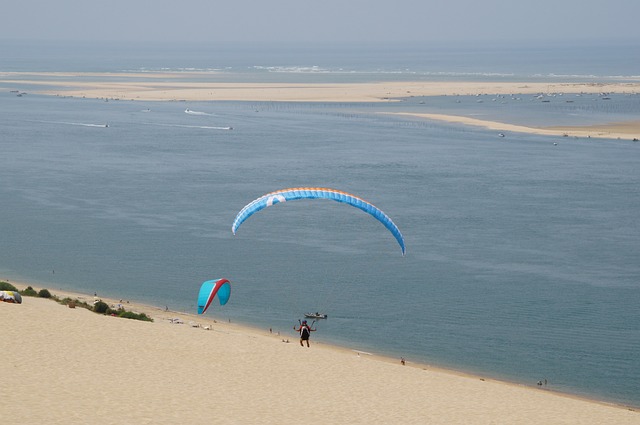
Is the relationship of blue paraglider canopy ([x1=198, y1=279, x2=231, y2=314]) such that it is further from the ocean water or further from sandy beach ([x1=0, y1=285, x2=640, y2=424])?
the ocean water

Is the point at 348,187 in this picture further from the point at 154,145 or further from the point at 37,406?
the point at 37,406

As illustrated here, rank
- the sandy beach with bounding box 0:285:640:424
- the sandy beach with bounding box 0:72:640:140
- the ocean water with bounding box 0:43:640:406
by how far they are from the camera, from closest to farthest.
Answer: the sandy beach with bounding box 0:285:640:424 < the ocean water with bounding box 0:43:640:406 < the sandy beach with bounding box 0:72:640:140

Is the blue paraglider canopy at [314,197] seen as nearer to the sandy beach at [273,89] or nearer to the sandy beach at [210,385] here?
the sandy beach at [210,385]

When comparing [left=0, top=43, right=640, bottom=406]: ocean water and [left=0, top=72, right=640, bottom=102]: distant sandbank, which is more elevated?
[left=0, top=72, right=640, bottom=102]: distant sandbank

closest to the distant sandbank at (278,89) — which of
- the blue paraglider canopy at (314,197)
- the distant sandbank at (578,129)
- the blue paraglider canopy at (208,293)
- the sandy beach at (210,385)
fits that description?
the distant sandbank at (578,129)

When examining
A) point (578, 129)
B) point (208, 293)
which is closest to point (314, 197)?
point (208, 293)

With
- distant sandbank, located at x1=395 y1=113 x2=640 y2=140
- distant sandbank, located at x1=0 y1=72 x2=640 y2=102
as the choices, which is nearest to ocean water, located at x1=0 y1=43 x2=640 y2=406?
distant sandbank, located at x1=395 y1=113 x2=640 y2=140
